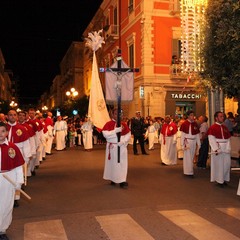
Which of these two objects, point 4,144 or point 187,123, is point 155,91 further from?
point 4,144

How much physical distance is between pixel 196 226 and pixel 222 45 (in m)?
5.50

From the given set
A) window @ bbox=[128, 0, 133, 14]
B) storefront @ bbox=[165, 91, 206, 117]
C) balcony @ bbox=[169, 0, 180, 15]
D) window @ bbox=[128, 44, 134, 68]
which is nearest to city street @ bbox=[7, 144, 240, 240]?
storefront @ bbox=[165, 91, 206, 117]

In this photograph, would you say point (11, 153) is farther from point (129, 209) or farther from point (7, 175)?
point (129, 209)

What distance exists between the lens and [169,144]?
14.9 meters

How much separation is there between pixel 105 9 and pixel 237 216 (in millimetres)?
Result: 34173

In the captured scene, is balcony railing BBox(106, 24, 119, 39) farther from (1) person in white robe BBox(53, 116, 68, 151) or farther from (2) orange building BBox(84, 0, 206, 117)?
(1) person in white robe BBox(53, 116, 68, 151)

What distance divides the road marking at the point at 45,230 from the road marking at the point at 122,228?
64cm

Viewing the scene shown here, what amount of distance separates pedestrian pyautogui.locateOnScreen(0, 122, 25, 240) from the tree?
227 inches

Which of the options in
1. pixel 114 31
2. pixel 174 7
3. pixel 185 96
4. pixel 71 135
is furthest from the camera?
pixel 114 31

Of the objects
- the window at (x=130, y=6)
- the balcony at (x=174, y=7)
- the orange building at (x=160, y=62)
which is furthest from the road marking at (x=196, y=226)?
the window at (x=130, y=6)

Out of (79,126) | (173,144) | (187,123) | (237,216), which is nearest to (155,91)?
(79,126)

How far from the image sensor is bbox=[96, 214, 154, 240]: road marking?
19.0ft

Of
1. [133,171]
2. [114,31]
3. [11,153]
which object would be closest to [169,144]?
[133,171]

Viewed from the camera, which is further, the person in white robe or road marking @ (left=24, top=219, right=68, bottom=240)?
the person in white robe
